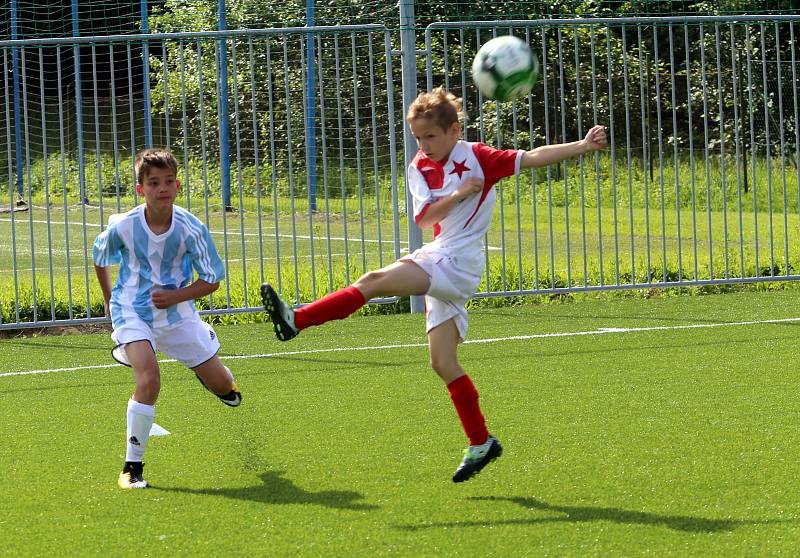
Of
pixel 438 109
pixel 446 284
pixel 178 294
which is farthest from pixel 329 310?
pixel 438 109

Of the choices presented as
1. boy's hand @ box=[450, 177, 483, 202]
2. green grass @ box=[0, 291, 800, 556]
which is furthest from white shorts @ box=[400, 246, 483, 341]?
green grass @ box=[0, 291, 800, 556]

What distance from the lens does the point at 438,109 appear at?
18.0 ft

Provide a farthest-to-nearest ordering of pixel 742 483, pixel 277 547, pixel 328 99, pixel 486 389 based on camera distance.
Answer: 1. pixel 328 99
2. pixel 486 389
3. pixel 742 483
4. pixel 277 547

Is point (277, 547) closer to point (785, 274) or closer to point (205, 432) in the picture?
point (205, 432)

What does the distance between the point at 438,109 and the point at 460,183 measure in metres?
0.34

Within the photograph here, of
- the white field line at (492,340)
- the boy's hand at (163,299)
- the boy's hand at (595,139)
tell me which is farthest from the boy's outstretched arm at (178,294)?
the white field line at (492,340)

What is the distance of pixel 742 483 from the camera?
5246 mm

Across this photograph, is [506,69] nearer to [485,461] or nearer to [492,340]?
[485,461]

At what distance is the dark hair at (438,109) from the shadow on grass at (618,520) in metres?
1.63

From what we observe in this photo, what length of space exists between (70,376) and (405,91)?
12.4 feet

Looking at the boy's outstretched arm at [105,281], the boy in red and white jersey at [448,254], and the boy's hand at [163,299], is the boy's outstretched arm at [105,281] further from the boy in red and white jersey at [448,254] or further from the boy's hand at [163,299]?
the boy in red and white jersey at [448,254]

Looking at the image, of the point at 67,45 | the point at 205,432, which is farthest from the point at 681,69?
the point at 205,432

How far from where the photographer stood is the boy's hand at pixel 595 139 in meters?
5.44

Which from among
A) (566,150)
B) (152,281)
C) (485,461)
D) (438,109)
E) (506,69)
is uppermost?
(506,69)
